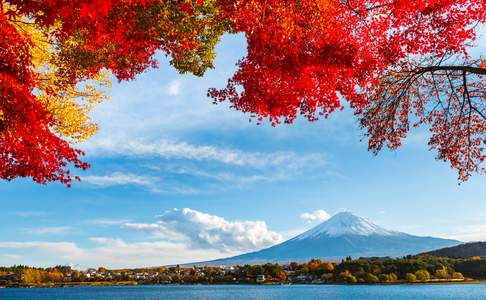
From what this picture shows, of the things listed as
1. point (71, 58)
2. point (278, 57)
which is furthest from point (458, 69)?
point (71, 58)

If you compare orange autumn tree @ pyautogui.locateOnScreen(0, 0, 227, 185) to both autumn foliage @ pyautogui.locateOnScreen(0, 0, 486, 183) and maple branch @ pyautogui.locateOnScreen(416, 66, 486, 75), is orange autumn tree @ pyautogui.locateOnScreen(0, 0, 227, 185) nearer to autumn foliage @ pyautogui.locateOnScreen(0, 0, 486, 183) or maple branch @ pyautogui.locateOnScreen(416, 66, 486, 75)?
autumn foliage @ pyautogui.locateOnScreen(0, 0, 486, 183)

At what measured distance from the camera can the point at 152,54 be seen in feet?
60.3

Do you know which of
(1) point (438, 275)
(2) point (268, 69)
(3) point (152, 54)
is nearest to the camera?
(2) point (268, 69)

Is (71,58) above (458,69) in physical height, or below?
above

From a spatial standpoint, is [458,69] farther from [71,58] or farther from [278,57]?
[71,58]

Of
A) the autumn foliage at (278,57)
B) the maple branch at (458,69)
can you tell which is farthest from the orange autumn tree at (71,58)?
the maple branch at (458,69)

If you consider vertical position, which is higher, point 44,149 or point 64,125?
point 64,125

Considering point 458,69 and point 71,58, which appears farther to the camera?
point 71,58

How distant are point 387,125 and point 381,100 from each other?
93 cm

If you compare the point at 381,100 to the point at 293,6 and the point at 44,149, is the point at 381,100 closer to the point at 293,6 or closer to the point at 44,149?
the point at 293,6

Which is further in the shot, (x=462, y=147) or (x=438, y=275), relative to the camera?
(x=438, y=275)

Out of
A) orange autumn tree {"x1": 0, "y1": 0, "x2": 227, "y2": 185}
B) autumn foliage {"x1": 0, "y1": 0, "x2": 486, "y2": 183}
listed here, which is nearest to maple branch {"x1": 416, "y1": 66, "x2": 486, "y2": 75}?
autumn foliage {"x1": 0, "y1": 0, "x2": 486, "y2": 183}

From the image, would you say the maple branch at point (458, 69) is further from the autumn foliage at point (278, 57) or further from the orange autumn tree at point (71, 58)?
the orange autumn tree at point (71, 58)

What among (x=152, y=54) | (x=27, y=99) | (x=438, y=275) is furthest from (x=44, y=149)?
(x=438, y=275)
